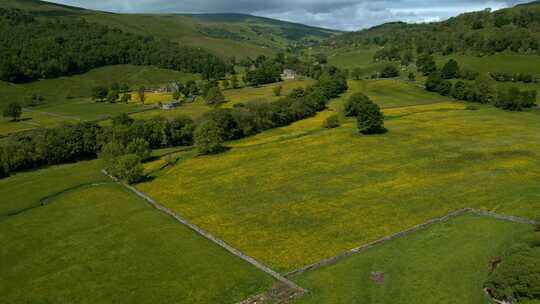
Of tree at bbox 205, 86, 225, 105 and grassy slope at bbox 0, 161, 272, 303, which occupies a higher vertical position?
tree at bbox 205, 86, 225, 105

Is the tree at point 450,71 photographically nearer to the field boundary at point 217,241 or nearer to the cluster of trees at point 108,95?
the cluster of trees at point 108,95

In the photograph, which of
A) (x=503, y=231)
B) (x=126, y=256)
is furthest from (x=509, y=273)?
(x=126, y=256)

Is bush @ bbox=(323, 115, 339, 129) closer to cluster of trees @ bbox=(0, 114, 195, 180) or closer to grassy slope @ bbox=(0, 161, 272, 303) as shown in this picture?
cluster of trees @ bbox=(0, 114, 195, 180)

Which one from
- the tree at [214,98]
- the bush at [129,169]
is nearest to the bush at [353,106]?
the tree at [214,98]

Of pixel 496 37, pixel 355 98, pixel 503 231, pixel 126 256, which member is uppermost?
pixel 496 37

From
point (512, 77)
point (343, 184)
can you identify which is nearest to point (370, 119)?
point (343, 184)

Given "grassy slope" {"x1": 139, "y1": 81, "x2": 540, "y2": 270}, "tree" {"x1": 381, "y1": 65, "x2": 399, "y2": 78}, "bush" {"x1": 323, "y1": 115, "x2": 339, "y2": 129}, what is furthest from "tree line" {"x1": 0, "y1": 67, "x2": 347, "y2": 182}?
"tree" {"x1": 381, "y1": 65, "x2": 399, "y2": 78}

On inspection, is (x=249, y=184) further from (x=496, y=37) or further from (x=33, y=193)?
(x=496, y=37)
